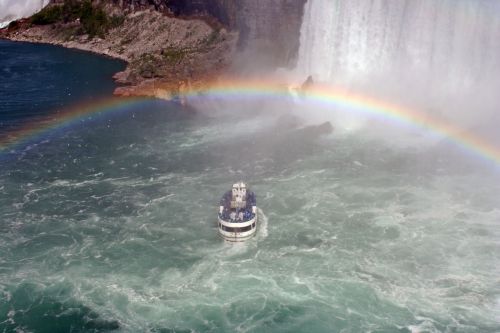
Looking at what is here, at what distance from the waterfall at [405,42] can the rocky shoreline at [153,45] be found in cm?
1870

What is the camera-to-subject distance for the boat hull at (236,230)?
153 feet

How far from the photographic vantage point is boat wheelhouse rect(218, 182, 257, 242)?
153ft

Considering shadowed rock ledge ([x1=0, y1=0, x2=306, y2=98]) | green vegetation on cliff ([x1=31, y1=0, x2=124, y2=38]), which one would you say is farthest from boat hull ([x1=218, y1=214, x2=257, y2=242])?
green vegetation on cliff ([x1=31, y1=0, x2=124, y2=38])

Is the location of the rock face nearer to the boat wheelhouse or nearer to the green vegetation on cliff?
the green vegetation on cliff

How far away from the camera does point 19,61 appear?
110312mm

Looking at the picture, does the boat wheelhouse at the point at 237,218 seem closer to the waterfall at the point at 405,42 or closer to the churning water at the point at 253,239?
the churning water at the point at 253,239

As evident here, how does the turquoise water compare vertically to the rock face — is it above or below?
below

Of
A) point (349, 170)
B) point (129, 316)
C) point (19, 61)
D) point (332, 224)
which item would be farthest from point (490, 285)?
point (19, 61)

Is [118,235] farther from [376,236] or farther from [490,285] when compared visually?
[490,285]

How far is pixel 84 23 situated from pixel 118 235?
88.0 metres

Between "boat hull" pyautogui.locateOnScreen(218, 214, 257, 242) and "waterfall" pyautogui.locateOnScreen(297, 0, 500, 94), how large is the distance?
37607mm

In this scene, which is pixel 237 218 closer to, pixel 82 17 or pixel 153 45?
pixel 153 45

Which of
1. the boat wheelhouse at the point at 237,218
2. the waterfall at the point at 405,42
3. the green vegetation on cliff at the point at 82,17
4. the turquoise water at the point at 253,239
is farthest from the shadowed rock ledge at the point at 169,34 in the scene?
the boat wheelhouse at the point at 237,218

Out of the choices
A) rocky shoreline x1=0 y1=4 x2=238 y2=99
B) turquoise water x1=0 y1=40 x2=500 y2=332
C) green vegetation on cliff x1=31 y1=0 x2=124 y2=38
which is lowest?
turquoise water x1=0 y1=40 x2=500 y2=332
